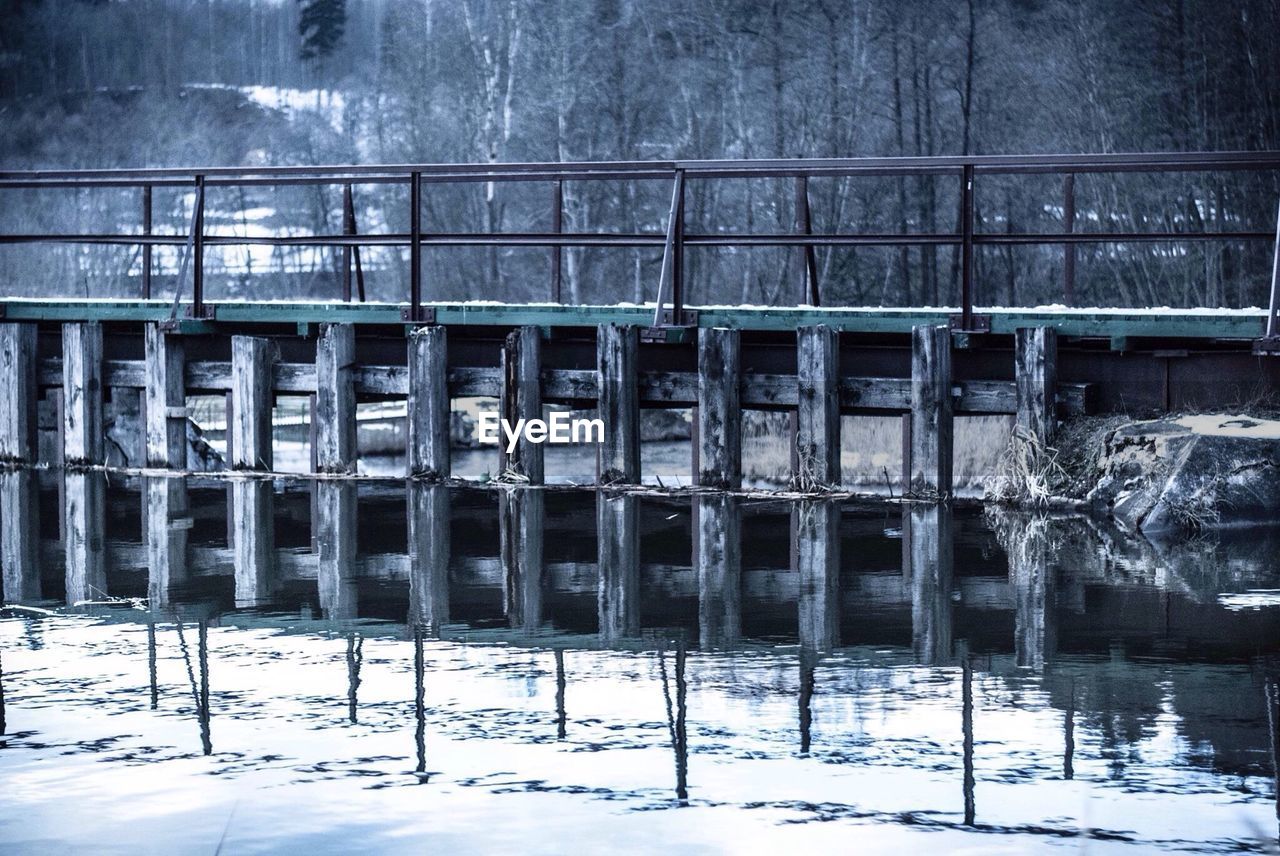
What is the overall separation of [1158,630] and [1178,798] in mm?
2802

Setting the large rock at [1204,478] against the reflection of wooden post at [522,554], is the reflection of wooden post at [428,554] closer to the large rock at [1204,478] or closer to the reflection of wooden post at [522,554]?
the reflection of wooden post at [522,554]

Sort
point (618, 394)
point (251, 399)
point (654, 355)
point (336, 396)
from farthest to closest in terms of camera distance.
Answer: point (251, 399)
point (336, 396)
point (654, 355)
point (618, 394)

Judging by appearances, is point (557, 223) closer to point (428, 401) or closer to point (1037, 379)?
point (428, 401)

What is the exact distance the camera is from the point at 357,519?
518 inches

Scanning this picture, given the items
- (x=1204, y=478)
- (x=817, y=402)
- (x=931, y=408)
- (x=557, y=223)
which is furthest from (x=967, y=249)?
(x=557, y=223)

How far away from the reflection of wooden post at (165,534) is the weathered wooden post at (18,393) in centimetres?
197

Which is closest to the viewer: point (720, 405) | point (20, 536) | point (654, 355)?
point (20, 536)

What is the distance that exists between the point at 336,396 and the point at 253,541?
4.04 metres

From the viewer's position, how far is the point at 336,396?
628 inches

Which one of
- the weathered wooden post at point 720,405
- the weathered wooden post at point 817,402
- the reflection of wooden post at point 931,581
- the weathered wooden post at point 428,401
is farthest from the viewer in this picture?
the weathered wooden post at point 428,401

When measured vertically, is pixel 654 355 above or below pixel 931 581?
above

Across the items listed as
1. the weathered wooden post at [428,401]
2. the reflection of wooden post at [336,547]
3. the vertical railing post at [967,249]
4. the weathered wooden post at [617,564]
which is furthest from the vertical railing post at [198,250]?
the vertical railing post at [967,249]

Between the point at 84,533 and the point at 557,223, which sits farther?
the point at 557,223

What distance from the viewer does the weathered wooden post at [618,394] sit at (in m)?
15.0
